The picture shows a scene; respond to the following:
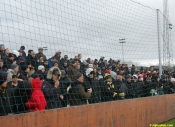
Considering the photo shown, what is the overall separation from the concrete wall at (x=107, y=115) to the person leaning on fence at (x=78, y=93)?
232 millimetres

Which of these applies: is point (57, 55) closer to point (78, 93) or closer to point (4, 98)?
point (78, 93)

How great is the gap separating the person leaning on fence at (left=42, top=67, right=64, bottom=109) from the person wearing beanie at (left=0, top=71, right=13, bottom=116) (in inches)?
41.1

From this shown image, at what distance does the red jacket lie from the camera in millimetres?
6852

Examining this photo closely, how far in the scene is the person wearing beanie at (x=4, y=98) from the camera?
628cm

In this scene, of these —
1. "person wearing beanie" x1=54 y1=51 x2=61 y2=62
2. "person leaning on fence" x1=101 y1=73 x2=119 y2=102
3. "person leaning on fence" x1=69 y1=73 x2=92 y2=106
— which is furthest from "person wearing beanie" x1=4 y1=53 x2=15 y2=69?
"person leaning on fence" x1=101 y1=73 x2=119 y2=102

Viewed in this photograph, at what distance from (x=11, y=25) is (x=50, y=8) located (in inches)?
58.3

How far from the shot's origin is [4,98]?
6.30 m

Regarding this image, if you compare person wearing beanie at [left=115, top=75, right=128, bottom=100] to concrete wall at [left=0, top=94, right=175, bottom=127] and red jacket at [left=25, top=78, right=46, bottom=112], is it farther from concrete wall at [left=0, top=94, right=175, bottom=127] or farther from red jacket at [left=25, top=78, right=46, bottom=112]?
red jacket at [left=25, top=78, right=46, bottom=112]

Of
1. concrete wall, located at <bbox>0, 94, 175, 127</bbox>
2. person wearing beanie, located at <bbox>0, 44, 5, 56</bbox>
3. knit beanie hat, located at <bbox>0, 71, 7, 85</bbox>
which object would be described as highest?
person wearing beanie, located at <bbox>0, 44, 5, 56</bbox>

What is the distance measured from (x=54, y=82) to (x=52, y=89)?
0.26m

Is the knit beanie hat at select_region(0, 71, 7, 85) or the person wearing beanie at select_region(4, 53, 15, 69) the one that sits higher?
the person wearing beanie at select_region(4, 53, 15, 69)

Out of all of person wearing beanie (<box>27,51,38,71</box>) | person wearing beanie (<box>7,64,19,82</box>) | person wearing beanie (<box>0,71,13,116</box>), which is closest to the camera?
person wearing beanie (<box>0,71,13,116</box>)

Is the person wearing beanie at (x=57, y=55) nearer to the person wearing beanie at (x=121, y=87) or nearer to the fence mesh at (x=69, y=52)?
the fence mesh at (x=69, y=52)

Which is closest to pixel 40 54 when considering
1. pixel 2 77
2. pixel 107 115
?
pixel 2 77
